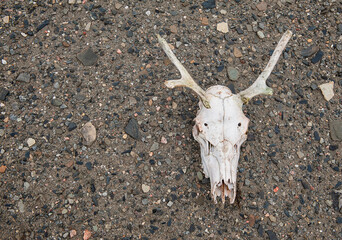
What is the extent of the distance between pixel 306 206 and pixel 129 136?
232 cm

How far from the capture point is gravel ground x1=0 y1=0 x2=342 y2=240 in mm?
4234

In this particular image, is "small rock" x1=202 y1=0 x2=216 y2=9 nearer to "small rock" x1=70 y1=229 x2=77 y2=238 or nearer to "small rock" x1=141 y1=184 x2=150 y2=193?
"small rock" x1=141 y1=184 x2=150 y2=193

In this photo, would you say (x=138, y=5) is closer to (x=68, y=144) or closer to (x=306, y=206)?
(x=68, y=144)

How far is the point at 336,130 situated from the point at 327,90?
1.83ft

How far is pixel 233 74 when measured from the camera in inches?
190

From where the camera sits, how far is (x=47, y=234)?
13.5 ft

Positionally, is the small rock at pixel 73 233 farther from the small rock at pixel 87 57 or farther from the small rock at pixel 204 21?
the small rock at pixel 204 21

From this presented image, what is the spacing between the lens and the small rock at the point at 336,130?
465 cm

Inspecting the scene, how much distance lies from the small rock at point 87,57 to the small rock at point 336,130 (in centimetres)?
324

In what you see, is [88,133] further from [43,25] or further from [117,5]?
[117,5]

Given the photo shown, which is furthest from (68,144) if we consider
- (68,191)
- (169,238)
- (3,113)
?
(169,238)

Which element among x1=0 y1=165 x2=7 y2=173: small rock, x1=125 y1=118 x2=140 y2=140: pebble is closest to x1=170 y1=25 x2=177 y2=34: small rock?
x1=125 y1=118 x2=140 y2=140: pebble

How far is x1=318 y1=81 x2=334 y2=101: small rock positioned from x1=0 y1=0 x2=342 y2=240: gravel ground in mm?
59

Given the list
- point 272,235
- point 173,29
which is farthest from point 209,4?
point 272,235
